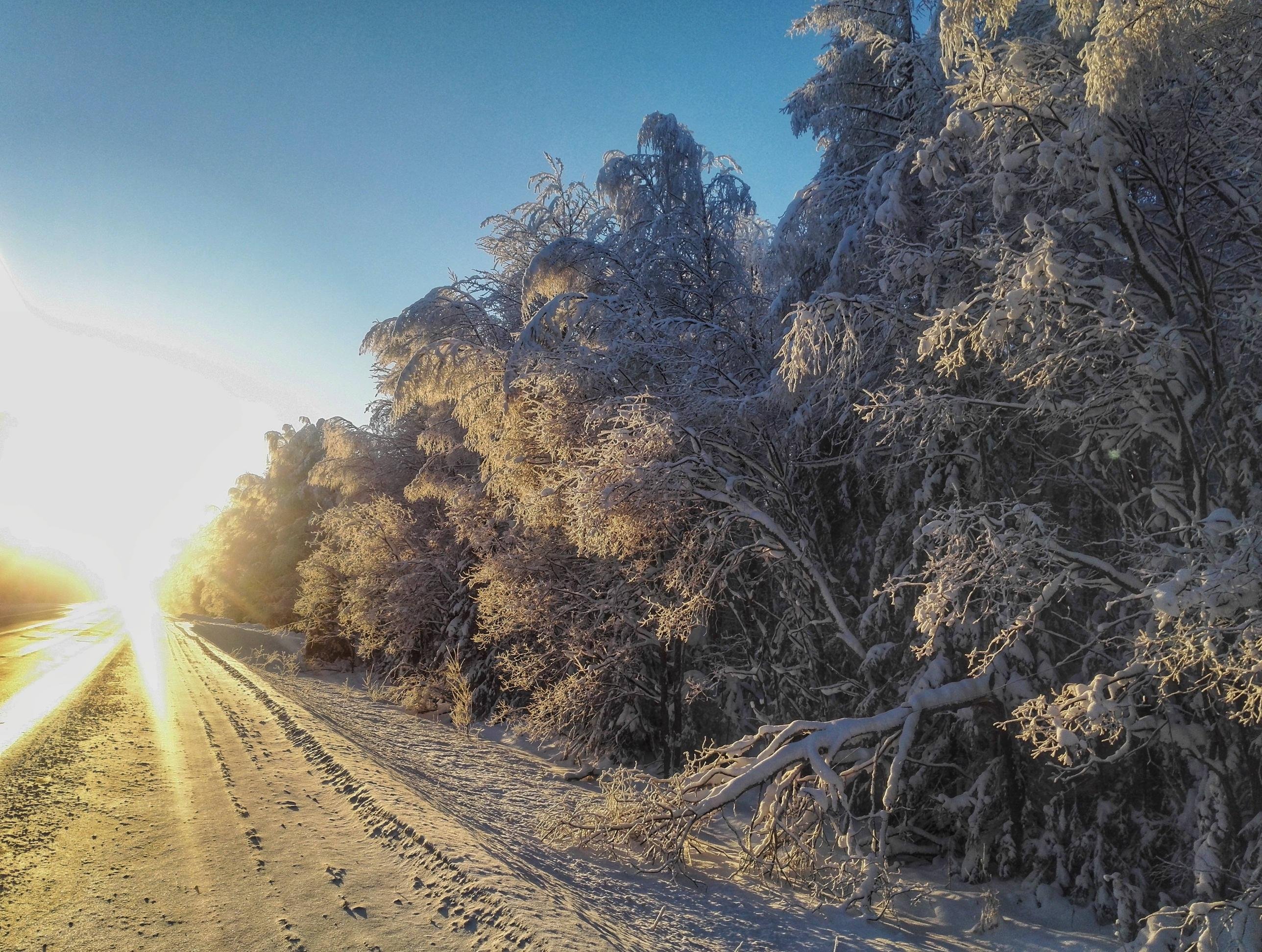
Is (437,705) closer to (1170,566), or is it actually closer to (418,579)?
(418,579)

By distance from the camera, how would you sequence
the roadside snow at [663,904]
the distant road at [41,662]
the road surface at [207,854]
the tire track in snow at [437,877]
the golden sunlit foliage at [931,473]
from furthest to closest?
the distant road at [41,662] → the golden sunlit foliage at [931,473] → the roadside snow at [663,904] → the tire track in snow at [437,877] → the road surface at [207,854]

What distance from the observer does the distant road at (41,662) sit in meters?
10.8

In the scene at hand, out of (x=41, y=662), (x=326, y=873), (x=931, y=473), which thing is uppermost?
(x=931, y=473)

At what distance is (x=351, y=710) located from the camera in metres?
14.2

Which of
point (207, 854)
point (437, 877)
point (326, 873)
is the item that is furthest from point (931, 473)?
point (207, 854)

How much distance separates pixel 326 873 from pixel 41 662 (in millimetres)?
19518

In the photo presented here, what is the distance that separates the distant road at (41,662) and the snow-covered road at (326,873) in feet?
7.25

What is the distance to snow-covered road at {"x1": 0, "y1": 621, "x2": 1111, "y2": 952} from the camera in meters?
3.96

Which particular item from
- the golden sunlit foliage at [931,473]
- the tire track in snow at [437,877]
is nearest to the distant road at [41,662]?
the tire track in snow at [437,877]

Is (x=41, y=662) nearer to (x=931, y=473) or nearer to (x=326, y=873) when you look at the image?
(x=326, y=873)

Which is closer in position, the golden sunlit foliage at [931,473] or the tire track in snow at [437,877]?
the tire track in snow at [437,877]

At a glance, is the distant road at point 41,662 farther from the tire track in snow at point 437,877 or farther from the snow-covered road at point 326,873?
the tire track in snow at point 437,877

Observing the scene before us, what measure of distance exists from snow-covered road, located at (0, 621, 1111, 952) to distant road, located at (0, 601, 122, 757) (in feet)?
7.25

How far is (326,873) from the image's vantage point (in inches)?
184
